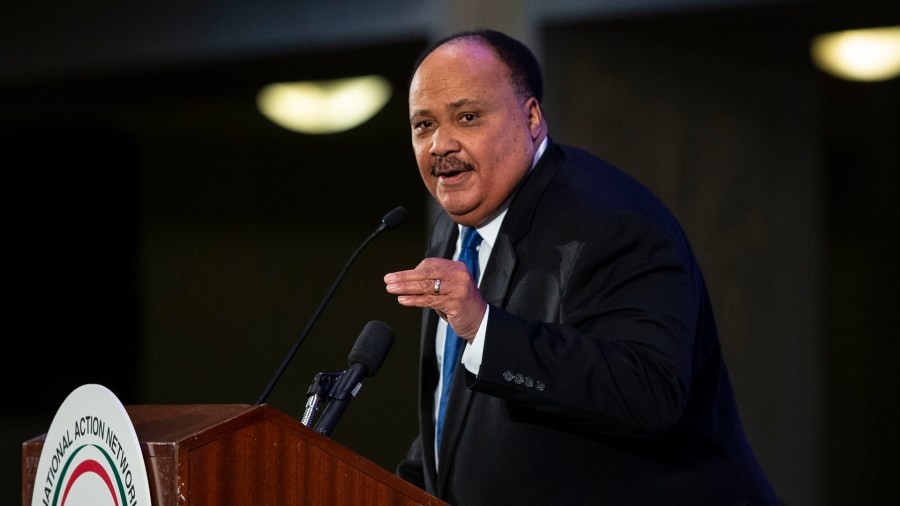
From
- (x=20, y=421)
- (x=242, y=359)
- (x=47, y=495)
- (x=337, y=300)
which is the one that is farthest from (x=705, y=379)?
(x=20, y=421)

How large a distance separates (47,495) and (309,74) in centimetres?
371

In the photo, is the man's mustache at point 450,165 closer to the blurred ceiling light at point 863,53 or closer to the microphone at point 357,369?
the microphone at point 357,369

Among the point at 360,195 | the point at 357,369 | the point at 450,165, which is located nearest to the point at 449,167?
the point at 450,165

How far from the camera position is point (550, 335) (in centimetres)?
192

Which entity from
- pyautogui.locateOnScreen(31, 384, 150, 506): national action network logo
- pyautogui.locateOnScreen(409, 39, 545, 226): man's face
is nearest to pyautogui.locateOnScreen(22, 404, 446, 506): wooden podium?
pyautogui.locateOnScreen(31, 384, 150, 506): national action network logo

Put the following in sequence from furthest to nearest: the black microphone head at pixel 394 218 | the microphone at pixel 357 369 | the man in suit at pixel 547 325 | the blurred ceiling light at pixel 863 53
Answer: the blurred ceiling light at pixel 863 53 → the black microphone head at pixel 394 218 → the microphone at pixel 357 369 → the man in suit at pixel 547 325

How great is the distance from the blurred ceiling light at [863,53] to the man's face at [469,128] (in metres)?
2.27

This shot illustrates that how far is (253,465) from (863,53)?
3244 mm

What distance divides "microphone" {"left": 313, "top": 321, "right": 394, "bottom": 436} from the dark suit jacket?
0.52 ft

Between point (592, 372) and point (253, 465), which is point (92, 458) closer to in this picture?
point (253, 465)

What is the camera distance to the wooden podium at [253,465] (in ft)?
5.25

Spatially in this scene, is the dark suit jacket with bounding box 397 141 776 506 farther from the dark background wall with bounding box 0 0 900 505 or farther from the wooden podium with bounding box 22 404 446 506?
the dark background wall with bounding box 0 0 900 505

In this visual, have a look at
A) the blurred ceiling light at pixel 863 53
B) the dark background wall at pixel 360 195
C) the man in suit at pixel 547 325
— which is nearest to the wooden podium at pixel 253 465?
the man in suit at pixel 547 325

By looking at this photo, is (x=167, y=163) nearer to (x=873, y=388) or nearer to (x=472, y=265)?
(x=873, y=388)
